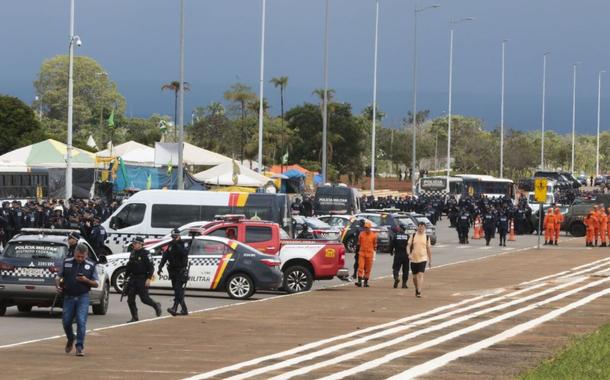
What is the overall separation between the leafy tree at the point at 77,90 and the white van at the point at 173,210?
10512cm

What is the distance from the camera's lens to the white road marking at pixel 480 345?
16428 millimetres

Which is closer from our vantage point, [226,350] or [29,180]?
[226,350]

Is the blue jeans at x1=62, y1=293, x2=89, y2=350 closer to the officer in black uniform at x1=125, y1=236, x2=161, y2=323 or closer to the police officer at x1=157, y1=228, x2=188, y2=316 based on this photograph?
the officer in black uniform at x1=125, y1=236, x2=161, y2=323

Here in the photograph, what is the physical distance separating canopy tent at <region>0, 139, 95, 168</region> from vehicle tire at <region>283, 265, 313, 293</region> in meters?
31.1

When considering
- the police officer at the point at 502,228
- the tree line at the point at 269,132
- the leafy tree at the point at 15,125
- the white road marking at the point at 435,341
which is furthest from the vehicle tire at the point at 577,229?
the leafy tree at the point at 15,125

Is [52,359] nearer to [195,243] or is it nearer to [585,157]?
[195,243]

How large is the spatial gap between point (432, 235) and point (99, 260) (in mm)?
29272

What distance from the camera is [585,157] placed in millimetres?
195500

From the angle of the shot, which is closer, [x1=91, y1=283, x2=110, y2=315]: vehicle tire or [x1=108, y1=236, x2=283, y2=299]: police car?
[x1=91, y1=283, x2=110, y2=315]: vehicle tire

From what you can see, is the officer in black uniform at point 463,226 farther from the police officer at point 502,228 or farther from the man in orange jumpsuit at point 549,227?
the man in orange jumpsuit at point 549,227

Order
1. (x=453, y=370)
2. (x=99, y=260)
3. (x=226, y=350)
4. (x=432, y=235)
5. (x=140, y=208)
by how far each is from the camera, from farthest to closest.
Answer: (x=432, y=235), (x=140, y=208), (x=99, y=260), (x=226, y=350), (x=453, y=370)

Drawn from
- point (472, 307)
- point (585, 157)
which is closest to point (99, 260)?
point (472, 307)

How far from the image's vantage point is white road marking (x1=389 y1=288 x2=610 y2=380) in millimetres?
16428

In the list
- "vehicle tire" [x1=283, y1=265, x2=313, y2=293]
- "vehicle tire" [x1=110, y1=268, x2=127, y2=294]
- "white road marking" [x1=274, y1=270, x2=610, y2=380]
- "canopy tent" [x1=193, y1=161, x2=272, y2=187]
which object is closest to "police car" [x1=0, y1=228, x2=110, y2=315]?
"vehicle tire" [x1=110, y1=268, x2=127, y2=294]
